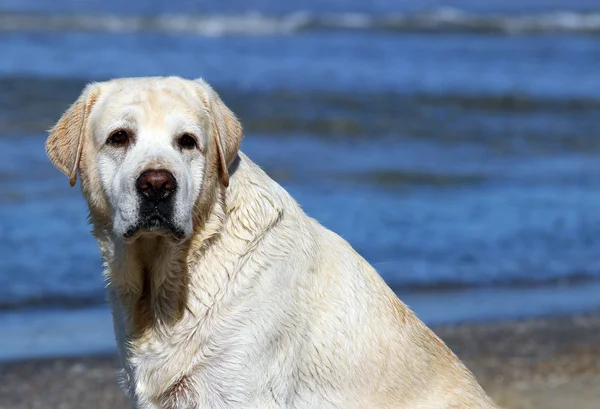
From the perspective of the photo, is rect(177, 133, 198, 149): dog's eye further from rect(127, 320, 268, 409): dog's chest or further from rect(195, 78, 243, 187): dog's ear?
rect(127, 320, 268, 409): dog's chest

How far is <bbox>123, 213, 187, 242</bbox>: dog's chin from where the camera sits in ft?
13.3

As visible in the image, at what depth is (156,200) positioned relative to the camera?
4.03m

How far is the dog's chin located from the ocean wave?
22.5 meters

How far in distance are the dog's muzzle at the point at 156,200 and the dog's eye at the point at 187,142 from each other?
0.20 metres

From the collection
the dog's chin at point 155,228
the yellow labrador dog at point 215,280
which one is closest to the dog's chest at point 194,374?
the yellow labrador dog at point 215,280

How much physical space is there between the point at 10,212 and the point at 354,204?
326cm

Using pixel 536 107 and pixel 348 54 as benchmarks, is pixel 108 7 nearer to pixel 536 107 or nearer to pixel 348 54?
pixel 348 54

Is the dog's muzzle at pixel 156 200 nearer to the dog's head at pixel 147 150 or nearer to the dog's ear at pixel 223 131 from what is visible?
the dog's head at pixel 147 150

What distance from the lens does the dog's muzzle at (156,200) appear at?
3.99 m

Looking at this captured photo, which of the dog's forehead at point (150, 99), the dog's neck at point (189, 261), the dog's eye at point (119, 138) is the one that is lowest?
the dog's neck at point (189, 261)

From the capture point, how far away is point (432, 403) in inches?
174

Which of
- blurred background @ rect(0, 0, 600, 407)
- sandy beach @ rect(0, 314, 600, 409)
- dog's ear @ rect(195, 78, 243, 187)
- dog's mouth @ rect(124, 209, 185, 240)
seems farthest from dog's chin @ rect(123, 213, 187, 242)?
blurred background @ rect(0, 0, 600, 407)

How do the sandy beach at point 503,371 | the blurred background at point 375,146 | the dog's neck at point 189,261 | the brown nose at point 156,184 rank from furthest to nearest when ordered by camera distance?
the blurred background at point 375,146 < the sandy beach at point 503,371 < the dog's neck at point 189,261 < the brown nose at point 156,184

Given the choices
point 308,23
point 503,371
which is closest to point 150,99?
point 503,371
